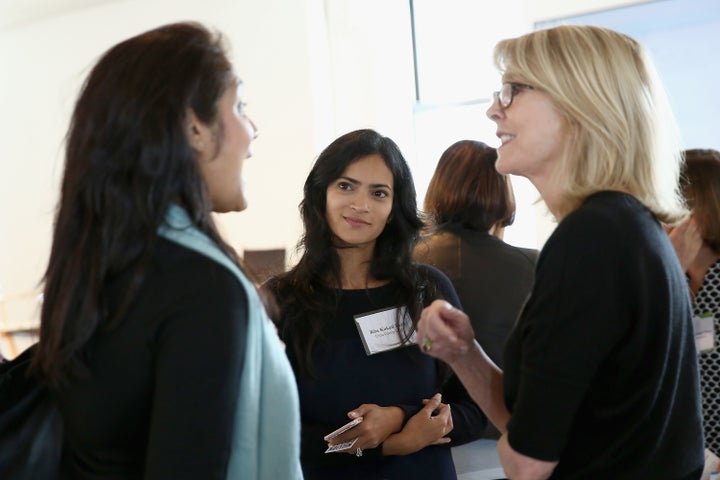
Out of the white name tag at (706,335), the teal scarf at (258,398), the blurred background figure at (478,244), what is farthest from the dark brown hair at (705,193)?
the teal scarf at (258,398)

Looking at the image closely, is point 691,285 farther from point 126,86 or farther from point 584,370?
point 126,86

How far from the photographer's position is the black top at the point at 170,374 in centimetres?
93

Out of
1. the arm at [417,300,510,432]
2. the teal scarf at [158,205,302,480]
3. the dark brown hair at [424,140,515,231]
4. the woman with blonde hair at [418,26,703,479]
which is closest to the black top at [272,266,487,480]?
the arm at [417,300,510,432]

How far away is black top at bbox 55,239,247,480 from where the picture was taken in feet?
3.05

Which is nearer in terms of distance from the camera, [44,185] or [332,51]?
[332,51]

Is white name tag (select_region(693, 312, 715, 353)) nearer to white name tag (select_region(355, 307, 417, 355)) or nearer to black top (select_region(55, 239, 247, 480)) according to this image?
white name tag (select_region(355, 307, 417, 355))

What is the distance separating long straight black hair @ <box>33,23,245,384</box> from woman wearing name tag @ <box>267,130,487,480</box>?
816 mm

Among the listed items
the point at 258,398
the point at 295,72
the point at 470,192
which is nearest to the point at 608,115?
the point at 258,398

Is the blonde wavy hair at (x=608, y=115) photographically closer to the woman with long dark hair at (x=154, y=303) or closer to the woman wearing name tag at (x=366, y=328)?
the woman with long dark hair at (x=154, y=303)

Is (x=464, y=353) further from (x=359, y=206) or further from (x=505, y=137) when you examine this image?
(x=359, y=206)

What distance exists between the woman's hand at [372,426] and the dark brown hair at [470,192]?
35.8 inches

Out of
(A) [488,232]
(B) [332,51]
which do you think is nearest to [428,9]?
(B) [332,51]

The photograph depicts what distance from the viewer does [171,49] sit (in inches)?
40.6

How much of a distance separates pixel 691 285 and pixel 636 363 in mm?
1263
